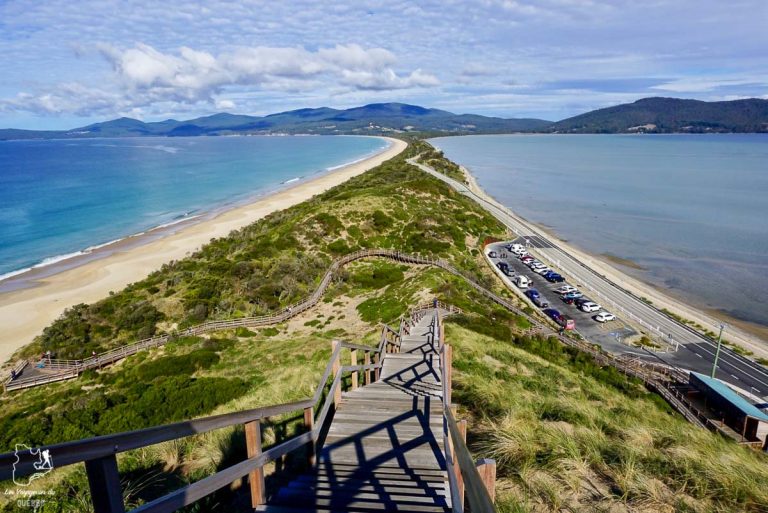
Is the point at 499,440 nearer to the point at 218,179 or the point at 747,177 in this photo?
the point at 218,179

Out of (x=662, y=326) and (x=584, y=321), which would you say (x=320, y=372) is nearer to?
(x=584, y=321)

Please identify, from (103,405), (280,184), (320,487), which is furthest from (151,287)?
(280,184)

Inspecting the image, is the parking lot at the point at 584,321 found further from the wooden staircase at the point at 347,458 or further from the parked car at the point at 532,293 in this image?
the wooden staircase at the point at 347,458

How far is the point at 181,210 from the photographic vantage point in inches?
3012

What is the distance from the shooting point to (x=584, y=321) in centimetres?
3469

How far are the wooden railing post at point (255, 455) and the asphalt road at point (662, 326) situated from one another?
3179 centimetres

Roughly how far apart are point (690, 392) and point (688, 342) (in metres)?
11.7

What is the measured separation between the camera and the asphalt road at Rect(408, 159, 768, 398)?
91.7 feet

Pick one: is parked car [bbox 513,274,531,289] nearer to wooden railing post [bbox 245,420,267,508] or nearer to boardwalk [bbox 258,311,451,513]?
boardwalk [bbox 258,311,451,513]

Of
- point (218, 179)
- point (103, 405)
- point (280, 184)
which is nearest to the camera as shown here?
point (103, 405)

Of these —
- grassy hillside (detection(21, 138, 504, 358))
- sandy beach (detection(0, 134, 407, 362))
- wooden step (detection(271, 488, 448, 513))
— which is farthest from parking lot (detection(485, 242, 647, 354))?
sandy beach (detection(0, 134, 407, 362))

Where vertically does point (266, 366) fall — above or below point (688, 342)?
above

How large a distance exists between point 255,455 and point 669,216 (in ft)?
293

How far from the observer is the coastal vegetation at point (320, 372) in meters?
5.34
